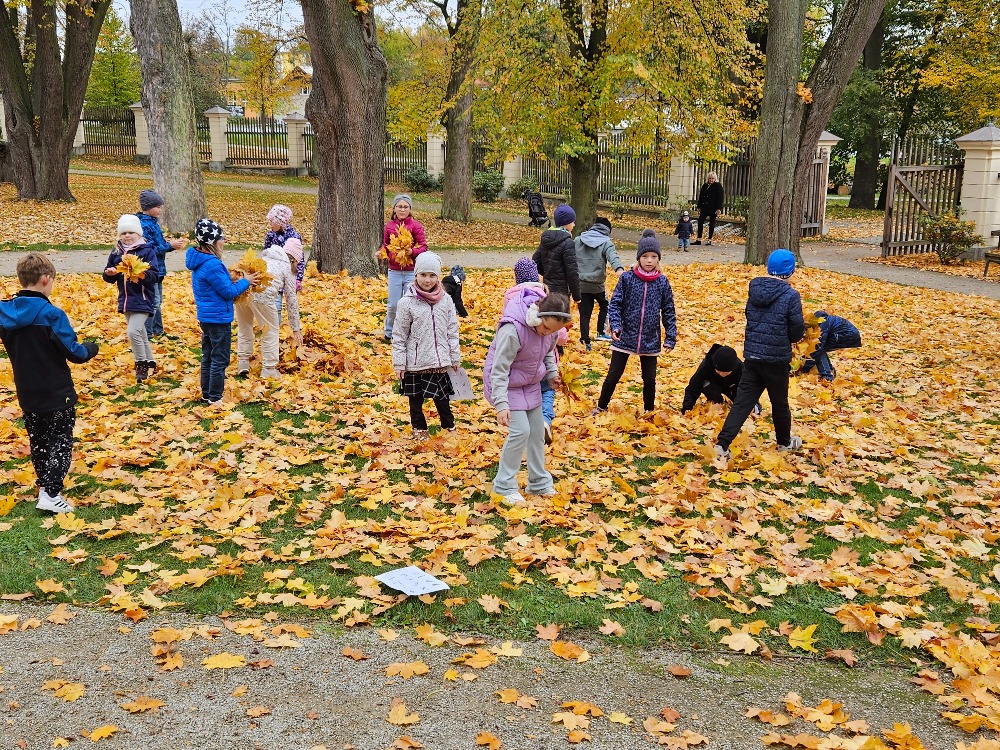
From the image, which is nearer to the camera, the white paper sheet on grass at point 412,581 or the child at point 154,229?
the white paper sheet on grass at point 412,581

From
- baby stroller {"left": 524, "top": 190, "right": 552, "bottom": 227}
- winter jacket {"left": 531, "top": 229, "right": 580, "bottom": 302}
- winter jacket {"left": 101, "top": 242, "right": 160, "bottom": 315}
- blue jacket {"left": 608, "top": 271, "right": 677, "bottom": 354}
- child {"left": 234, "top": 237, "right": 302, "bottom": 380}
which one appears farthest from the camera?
baby stroller {"left": 524, "top": 190, "right": 552, "bottom": 227}

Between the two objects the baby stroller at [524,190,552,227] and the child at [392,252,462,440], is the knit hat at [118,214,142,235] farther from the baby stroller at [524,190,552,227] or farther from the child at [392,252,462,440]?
the baby stroller at [524,190,552,227]

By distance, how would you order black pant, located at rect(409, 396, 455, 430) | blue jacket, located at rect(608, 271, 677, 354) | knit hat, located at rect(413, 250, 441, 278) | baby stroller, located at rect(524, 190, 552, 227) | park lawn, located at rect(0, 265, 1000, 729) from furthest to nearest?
1. baby stroller, located at rect(524, 190, 552, 227)
2. blue jacket, located at rect(608, 271, 677, 354)
3. black pant, located at rect(409, 396, 455, 430)
4. knit hat, located at rect(413, 250, 441, 278)
5. park lawn, located at rect(0, 265, 1000, 729)

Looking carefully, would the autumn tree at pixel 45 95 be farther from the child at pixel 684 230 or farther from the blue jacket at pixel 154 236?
the blue jacket at pixel 154 236

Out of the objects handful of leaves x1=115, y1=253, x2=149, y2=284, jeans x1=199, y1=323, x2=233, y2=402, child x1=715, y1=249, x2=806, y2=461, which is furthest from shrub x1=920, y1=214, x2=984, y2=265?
handful of leaves x1=115, y1=253, x2=149, y2=284

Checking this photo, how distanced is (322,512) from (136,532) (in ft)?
3.69

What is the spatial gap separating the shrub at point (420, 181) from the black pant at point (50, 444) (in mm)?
32233

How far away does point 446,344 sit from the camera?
6918 mm

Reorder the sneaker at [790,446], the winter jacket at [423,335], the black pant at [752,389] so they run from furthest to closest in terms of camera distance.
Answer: the sneaker at [790,446], the black pant at [752,389], the winter jacket at [423,335]

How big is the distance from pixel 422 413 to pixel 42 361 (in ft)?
9.11

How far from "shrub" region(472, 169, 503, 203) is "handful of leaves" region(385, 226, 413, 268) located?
2593cm

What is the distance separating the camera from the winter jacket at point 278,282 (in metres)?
8.33

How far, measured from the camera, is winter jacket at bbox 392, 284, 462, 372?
685cm

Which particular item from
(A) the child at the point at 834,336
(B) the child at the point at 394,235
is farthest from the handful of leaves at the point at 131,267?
(A) the child at the point at 834,336
